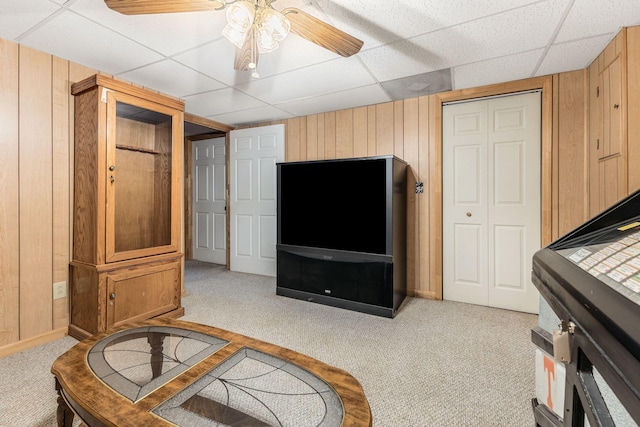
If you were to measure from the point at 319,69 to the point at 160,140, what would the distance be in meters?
1.60

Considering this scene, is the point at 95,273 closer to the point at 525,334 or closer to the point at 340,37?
the point at 340,37

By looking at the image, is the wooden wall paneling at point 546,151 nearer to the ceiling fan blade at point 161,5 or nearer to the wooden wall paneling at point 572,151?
the wooden wall paneling at point 572,151

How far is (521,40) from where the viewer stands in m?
2.18

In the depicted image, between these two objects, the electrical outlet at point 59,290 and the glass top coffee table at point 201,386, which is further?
the electrical outlet at point 59,290

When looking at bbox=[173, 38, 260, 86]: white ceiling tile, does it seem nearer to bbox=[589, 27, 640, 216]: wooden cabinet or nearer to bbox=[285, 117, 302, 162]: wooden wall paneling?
bbox=[285, 117, 302, 162]: wooden wall paneling

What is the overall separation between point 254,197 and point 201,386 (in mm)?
3513

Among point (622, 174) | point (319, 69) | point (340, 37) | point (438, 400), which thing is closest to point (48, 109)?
point (319, 69)

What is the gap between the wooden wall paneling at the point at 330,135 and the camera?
12.8 ft

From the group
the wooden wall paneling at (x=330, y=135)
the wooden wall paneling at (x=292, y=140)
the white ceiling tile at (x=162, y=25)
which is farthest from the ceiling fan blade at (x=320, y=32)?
the wooden wall paneling at (x=292, y=140)

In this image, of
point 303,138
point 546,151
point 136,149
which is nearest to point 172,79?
point 136,149

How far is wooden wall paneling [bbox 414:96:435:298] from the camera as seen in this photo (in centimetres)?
335

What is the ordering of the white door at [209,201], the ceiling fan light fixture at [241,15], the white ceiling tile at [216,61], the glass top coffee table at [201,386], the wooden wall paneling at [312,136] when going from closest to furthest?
the glass top coffee table at [201,386] < the ceiling fan light fixture at [241,15] < the white ceiling tile at [216,61] < the wooden wall paneling at [312,136] < the white door at [209,201]

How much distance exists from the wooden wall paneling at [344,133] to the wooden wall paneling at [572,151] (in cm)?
209

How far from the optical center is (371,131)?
3656 mm
